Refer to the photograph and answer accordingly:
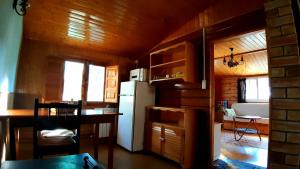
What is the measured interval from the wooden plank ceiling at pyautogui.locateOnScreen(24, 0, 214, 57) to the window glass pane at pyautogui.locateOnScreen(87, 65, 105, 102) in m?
0.69

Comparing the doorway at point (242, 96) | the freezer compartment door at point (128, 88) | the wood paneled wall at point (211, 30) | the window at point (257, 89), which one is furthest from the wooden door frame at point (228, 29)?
the window at point (257, 89)

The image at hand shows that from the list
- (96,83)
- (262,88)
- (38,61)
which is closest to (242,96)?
(262,88)

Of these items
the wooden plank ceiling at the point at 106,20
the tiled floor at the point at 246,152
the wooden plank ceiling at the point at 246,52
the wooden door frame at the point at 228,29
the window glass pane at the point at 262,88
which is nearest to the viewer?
the wooden door frame at the point at 228,29

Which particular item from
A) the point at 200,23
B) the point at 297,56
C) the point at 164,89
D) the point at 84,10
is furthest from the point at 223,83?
the point at 297,56

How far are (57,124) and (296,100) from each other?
2131mm

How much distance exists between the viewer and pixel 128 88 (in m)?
3.95

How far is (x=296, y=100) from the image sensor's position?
115cm

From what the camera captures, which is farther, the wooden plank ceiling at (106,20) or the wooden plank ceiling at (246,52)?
the wooden plank ceiling at (246,52)

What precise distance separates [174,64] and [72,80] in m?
2.42

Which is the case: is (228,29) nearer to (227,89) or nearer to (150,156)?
(150,156)

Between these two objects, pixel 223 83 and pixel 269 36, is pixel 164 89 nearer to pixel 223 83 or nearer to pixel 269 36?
pixel 269 36

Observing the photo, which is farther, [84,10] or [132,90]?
[132,90]

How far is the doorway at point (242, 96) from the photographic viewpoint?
12.9 ft

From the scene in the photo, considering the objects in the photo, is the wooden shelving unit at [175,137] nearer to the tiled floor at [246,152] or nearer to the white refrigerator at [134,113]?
the white refrigerator at [134,113]
